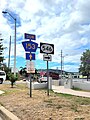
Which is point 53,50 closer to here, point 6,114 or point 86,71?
point 6,114

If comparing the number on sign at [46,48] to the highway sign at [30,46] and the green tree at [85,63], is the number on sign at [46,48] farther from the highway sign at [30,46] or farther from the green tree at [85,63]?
the green tree at [85,63]

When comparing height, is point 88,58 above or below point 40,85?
above

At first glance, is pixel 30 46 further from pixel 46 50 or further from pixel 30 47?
pixel 46 50

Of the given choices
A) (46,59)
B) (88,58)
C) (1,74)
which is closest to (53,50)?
(46,59)

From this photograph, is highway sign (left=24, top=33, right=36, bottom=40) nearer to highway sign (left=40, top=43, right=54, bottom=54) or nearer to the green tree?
highway sign (left=40, top=43, right=54, bottom=54)

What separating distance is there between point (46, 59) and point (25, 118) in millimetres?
8408

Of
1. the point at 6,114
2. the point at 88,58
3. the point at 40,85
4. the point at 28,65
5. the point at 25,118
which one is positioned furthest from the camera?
the point at 88,58

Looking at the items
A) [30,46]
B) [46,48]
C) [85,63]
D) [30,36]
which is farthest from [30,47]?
[85,63]

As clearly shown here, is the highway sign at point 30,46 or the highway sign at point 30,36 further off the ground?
the highway sign at point 30,36

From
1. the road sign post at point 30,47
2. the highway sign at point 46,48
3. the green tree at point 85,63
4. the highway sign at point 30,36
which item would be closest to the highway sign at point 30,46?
the road sign post at point 30,47

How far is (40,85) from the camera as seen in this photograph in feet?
97.9

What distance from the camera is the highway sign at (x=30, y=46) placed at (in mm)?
17672

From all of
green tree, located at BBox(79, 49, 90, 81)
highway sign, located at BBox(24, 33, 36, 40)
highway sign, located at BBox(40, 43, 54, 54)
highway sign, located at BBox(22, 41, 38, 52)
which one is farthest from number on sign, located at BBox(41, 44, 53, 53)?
green tree, located at BBox(79, 49, 90, 81)

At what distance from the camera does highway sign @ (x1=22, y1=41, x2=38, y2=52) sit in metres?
17.7
